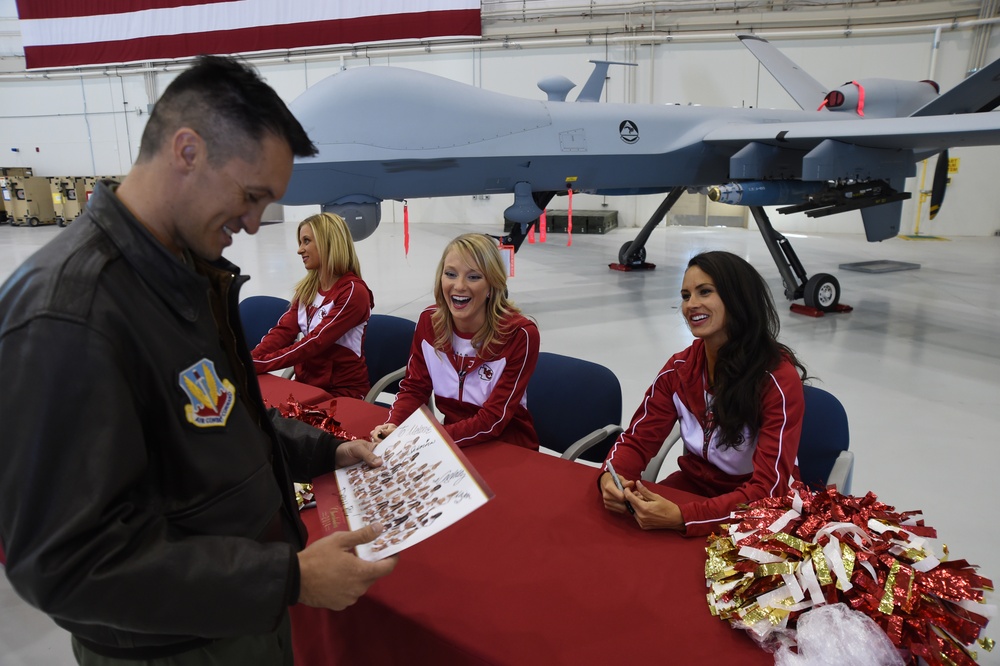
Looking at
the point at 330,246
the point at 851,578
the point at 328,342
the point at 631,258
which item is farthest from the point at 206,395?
the point at 631,258

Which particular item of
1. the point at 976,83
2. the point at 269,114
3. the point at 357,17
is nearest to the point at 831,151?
the point at 976,83

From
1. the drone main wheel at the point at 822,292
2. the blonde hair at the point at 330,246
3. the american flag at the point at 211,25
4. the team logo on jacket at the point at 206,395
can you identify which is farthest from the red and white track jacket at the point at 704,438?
the american flag at the point at 211,25

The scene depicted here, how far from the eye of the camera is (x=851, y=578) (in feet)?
4.12

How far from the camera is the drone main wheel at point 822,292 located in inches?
266

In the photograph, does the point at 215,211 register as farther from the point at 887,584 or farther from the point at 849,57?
the point at 849,57

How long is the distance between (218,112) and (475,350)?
162cm

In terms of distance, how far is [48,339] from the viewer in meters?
0.74

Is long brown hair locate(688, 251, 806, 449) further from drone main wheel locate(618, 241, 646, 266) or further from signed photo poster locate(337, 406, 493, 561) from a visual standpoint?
drone main wheel locate(618, 241, 646, 266)

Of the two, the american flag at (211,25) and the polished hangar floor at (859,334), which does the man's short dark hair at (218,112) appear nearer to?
the polished hangar floor at (859,334)

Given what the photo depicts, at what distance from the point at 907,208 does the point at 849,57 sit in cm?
351

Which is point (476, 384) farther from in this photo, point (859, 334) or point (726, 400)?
point (859, 334)

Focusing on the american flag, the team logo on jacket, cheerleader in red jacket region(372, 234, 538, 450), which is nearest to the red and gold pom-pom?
cheerleader in red jacket region(372, 234, 538, 450)

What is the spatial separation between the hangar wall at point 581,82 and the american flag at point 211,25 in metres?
0.58

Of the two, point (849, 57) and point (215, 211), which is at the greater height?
point (849, 57)
